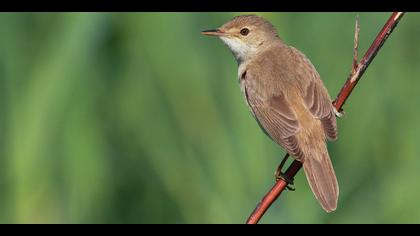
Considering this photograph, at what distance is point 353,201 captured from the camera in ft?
17.7

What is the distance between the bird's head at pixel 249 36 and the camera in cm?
518

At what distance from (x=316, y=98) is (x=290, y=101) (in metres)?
0.13

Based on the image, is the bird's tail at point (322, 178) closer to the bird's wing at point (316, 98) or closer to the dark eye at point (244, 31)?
the bird's wing at point (316, 98)

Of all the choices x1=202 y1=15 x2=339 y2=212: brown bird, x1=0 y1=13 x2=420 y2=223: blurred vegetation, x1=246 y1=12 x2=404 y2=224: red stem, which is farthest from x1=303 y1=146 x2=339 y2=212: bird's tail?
x1=0 y1=13 x2=420 y2=223: blurred vegetation

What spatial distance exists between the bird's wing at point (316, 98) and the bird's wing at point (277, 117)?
0.36 feet

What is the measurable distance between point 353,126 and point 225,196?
35.0 inches

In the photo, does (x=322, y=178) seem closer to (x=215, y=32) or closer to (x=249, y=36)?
(x=215, y=32)

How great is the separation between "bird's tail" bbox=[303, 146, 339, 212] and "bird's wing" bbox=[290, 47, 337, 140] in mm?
117

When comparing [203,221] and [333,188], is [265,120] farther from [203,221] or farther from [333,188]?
[203,221]

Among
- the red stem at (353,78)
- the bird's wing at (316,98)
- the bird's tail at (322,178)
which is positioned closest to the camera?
A: the red stem at (353,78)

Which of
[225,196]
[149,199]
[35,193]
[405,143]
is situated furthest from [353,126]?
[35,193]

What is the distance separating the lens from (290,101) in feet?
15.4

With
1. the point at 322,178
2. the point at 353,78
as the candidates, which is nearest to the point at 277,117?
the point at 322,178

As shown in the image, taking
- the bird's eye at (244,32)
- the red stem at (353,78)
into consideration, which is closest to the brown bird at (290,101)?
the bird's eye at (244,32)
